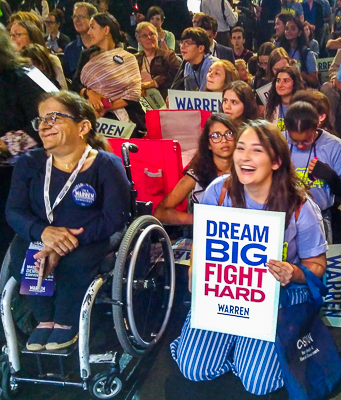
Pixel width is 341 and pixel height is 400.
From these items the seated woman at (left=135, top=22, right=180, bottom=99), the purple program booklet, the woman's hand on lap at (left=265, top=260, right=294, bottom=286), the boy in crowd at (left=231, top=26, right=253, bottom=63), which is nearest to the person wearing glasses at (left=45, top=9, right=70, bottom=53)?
the seated woman at (left=135, top=22, right=180, bottom=99)

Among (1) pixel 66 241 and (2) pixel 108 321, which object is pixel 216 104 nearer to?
(2) pixel 108 321

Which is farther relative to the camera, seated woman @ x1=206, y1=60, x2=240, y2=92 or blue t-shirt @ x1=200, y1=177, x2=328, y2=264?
seated woman @ x1=206, y1=60, x2=240, y2=92

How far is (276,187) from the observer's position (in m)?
2.03

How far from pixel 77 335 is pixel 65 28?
581 cm

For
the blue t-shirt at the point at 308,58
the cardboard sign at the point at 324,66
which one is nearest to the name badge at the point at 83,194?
the blue t-shirt at the point at 308,58

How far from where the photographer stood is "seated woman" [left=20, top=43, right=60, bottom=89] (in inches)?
129

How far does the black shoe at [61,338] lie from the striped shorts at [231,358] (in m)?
0.52

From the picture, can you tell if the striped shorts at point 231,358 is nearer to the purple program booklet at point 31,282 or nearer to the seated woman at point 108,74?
the purple program booklet at point 31,282

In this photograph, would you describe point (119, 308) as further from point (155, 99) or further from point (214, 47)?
point (214, 47)

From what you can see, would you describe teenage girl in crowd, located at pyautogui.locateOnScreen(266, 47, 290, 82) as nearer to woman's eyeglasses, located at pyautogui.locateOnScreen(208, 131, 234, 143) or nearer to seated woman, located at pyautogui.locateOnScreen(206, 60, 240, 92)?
seated woman, located at pyautogui.locateOnScreen(206, 60, 240, 92)

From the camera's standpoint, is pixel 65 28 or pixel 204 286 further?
pixel 65 28

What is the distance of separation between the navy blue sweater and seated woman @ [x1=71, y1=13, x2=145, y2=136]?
5.57ft

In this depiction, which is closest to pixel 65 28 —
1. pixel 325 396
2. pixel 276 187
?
pixel 276 187

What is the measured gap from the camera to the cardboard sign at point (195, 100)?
12.6 feet
